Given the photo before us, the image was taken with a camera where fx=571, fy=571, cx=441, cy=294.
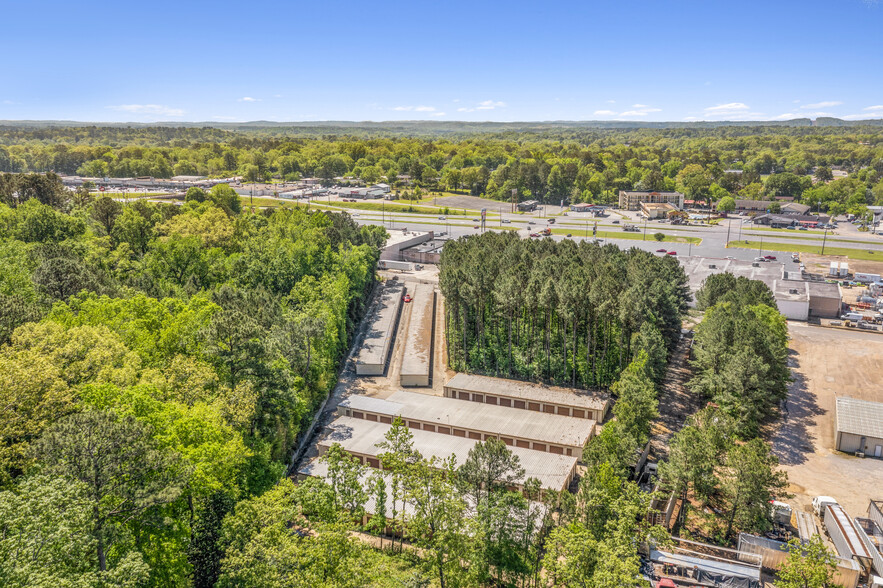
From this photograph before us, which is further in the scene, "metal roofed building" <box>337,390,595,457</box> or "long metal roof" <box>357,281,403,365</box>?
"long metal roof" <box>357,281,403,365</box>

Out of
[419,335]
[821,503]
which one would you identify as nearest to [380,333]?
[419,335]

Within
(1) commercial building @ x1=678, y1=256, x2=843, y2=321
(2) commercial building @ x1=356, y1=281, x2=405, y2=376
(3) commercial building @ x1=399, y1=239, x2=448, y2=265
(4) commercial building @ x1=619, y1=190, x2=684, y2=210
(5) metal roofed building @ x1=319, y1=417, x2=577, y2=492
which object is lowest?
(5) metal roofed building @ x1=319, y1=417, x2=577, y2=492

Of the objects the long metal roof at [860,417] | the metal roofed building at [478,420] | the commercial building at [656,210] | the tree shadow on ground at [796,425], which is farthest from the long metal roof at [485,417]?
the commercial building at [656,210]

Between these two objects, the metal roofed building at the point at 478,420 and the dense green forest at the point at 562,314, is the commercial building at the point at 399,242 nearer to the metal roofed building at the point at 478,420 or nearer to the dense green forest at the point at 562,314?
the dense green forest at the point at 562,314

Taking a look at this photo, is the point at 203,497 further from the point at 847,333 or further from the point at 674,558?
the point at 847,333

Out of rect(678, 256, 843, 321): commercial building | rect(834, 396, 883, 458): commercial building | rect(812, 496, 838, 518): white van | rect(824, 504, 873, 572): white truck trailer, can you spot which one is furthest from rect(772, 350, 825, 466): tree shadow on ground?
rect(678, 256, 843, 321): commercial building

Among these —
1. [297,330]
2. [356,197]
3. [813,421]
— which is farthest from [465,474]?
[356,197]

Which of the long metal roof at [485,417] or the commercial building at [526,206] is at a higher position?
the commercial building at [526,206]

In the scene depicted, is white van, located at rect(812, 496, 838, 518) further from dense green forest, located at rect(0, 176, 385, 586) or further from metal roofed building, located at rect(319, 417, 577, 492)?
dense green forest, located at rect(0, 176, 385, 586)
